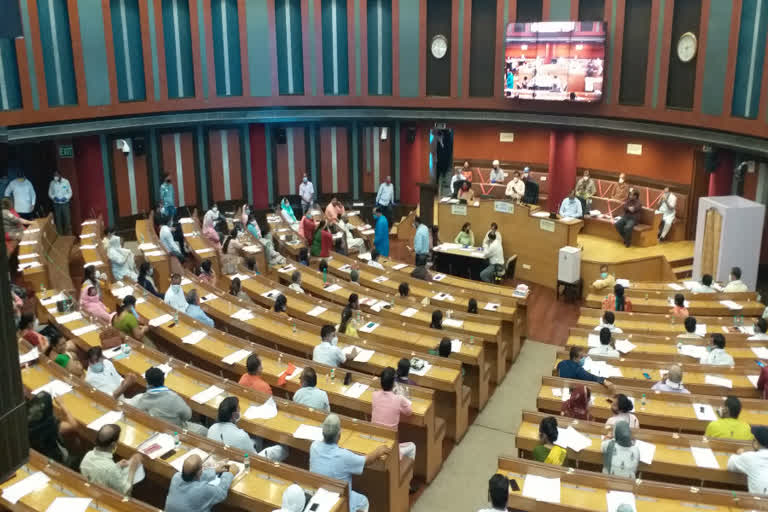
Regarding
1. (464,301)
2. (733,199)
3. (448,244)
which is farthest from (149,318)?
(733,199)

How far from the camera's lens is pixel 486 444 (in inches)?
353

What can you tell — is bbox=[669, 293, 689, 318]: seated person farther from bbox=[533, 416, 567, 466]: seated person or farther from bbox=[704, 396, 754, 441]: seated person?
bbox=[533, 416, 567, 466]: seated person

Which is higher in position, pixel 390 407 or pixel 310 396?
pixel 310 396

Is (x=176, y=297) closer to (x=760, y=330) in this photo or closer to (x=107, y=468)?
(x=107, y=468)

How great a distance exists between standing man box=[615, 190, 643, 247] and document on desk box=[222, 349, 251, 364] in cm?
1033

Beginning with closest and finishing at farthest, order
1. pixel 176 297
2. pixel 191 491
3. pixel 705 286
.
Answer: pixel 191 491 < pixel 176 297 < pixel 705 286

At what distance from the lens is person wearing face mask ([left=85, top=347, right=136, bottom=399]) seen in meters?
7.65

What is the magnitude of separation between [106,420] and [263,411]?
1544mm

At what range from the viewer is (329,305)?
1082cm

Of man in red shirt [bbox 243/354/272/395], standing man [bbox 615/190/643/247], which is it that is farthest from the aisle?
standing man [bbox 615/190/643/247]

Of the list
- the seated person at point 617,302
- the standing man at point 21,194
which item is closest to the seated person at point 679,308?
the seated person at point 617,302

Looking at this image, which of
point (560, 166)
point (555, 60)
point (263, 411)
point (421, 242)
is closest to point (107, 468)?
point (263, 411)

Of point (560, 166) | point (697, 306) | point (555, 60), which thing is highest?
point (555, 60)

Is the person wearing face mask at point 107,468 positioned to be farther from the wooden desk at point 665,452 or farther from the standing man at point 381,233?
the standing man at point 381,233
